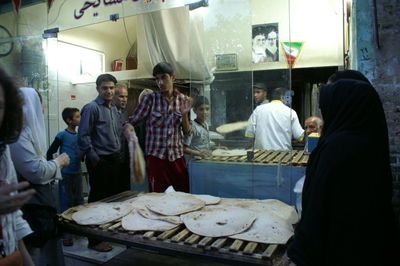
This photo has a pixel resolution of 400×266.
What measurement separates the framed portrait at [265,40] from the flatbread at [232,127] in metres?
1.65

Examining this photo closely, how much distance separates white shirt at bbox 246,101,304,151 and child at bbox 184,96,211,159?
2.06 ft

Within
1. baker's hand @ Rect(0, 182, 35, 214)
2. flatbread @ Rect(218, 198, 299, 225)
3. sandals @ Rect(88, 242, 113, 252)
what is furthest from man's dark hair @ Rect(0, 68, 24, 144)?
sandals @ Rect(88, 242, 113, 252)

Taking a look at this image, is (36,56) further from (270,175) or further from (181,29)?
(270,175)

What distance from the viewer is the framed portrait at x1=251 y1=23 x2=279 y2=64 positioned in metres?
5.20

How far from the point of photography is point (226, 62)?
402 centimetres

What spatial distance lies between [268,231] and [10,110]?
69.6 inches

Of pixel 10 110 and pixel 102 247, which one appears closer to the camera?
pixel 10 110

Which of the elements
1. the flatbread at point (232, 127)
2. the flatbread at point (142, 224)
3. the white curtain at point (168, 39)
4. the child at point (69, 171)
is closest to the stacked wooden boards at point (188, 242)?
the flatbread at point (142, 224)

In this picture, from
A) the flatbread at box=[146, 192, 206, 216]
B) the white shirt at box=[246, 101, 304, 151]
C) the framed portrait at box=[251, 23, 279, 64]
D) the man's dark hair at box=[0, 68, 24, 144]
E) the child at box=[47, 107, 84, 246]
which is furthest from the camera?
the framed portrait at box=[251, 23, 279, 64]

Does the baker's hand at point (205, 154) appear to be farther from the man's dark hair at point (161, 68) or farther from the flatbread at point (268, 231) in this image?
the flatbread at point (268, 231)

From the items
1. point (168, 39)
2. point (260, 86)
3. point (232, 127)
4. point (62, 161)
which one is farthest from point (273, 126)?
point (62, 161)

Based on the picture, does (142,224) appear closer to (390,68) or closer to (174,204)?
(174,204)

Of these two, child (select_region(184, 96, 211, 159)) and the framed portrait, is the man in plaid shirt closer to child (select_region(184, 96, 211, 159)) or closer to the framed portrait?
child (select_region(184, 96, 211, 159))

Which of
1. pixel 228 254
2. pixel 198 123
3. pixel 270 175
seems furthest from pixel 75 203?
pixel 228 254
